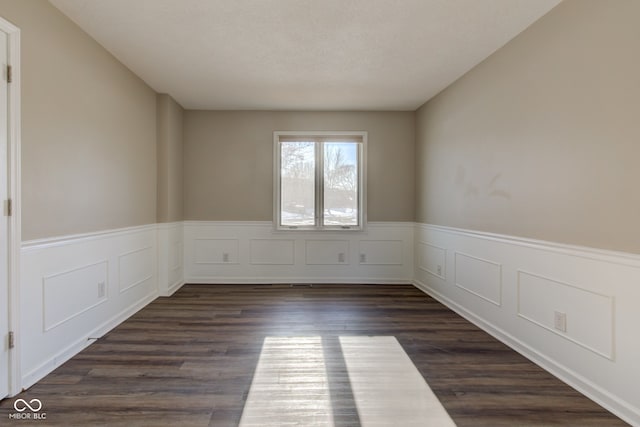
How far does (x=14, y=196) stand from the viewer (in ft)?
6.15

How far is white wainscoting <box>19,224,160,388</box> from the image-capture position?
6.67 feet

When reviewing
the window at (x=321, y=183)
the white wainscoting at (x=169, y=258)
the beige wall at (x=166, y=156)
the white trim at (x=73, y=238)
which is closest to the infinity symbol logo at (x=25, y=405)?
the white trim at (x=73, y=238)

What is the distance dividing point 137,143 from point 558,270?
4021 mm

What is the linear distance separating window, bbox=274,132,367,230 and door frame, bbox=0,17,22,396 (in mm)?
3051

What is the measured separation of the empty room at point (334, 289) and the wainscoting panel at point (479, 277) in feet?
0.08

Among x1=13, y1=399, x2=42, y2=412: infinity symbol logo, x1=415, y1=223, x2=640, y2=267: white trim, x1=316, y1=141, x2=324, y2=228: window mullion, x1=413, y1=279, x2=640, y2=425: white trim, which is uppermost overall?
x1=316, y1=141, x2=324, y2=228: window mullion

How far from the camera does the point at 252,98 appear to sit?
13.3ft

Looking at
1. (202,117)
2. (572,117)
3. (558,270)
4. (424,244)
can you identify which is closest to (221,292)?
(202,117)

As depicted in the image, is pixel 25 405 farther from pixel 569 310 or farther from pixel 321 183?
pixel 321 183

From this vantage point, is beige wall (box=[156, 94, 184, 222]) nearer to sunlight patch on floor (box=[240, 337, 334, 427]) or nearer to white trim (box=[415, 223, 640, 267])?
sunlight patch on floor (box=[240, 337, 334, 427])

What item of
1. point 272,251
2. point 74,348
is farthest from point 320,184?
point 74,348

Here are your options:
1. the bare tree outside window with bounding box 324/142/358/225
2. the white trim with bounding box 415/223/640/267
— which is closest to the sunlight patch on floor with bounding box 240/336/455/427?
the white trim with bounding box 415/223/640/267

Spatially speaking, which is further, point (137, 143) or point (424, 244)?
point (424, 244)

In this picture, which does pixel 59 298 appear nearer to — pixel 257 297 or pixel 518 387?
pixel 257 297
